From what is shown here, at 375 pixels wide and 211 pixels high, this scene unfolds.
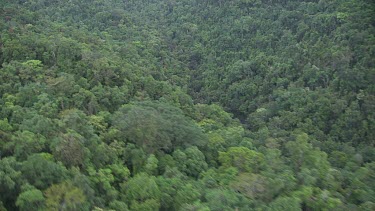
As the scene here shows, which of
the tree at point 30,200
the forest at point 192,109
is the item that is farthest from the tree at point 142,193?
the tree at point 30,200

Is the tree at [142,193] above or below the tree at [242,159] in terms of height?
above

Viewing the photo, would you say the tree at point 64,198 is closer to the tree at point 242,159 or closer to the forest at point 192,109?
the forest at point 192,109

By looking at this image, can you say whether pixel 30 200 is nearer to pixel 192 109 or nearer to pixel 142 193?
pixel 142 193

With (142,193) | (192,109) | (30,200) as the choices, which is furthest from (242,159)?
(30,200)

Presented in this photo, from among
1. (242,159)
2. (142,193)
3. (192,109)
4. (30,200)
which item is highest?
(30,200)

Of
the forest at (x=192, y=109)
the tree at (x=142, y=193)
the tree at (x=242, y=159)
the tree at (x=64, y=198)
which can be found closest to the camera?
the tree at (x=64, y=198)

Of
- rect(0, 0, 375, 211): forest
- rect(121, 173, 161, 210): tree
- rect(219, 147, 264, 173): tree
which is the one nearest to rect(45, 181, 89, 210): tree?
rect(0, 0, 375, 211): forest

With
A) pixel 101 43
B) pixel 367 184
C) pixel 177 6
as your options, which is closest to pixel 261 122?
pixel 367 184

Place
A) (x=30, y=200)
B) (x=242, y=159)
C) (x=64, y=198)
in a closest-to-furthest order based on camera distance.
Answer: (x=30, y=200) < (x=64, y=198) < (x=242, y=159)

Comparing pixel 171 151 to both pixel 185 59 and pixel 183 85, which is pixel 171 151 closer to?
pixel 183 85
